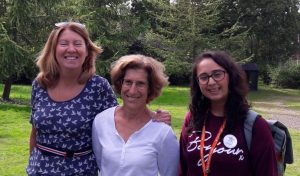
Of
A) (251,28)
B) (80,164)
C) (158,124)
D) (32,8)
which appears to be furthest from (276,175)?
(251,28)

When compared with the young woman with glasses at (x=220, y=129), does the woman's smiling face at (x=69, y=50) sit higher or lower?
higher

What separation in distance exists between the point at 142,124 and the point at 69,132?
508mm

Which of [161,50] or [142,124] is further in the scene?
[161,50]

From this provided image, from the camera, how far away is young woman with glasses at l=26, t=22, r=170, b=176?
3053 mm

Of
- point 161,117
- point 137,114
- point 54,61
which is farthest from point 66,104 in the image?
point 161,117

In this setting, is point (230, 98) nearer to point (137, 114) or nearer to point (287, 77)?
point (137, 114)

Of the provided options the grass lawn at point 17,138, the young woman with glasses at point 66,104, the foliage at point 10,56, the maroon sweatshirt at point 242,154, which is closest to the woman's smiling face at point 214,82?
the maroon sweatshirt at point 242,154

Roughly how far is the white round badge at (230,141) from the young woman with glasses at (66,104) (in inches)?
16.8

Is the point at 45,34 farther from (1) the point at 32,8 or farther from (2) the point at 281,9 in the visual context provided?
(2) the point at 281,9

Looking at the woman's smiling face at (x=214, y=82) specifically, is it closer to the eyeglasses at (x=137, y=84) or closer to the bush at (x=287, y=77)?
the eyeglasses at (x=137, y=84)

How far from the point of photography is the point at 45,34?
18250 mm

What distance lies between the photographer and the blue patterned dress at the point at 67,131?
9.97ft

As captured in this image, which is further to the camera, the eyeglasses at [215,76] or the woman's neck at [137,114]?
the woman's neck at [137,114]

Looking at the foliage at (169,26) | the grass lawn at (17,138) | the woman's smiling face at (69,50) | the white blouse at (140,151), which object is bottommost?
the grass lawn at (17,138)
